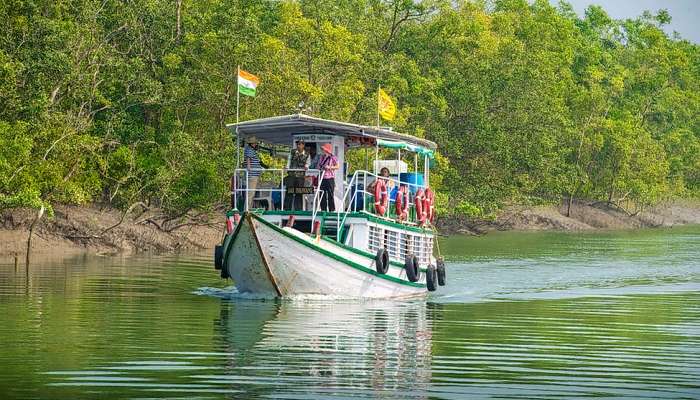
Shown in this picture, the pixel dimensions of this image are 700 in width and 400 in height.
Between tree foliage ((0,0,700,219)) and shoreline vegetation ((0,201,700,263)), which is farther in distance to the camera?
tree foliage ((0,0,700,219))

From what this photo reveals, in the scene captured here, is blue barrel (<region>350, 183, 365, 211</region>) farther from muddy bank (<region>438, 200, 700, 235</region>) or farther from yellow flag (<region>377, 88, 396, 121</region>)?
muddy bank (<region>438, 200, 700, 235</region>)

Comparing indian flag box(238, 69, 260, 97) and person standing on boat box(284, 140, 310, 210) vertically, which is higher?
indian flag box(238, 69, 260, 97)

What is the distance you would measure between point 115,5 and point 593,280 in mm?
23161

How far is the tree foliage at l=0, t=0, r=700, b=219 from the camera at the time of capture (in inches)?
1762

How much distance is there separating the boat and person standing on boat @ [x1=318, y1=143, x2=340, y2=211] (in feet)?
0.47

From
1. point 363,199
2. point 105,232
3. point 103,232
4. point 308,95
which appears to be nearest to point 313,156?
point 363,199

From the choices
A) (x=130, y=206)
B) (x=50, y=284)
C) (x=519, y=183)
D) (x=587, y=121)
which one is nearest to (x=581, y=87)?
(x=587, y=121)

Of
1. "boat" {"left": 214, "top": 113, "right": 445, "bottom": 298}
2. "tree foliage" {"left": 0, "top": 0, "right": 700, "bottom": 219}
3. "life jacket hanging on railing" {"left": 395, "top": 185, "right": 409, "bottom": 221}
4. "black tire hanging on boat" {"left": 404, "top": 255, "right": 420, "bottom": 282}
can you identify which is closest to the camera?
"boat" {"left": 214, "top": 113, "right": 445, "bottom": 298}

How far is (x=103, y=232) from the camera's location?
Answer: 1866 inches

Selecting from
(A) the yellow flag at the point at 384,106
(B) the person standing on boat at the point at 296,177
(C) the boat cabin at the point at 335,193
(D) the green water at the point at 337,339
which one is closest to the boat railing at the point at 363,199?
(C) the boat cabin at the point at 335,193

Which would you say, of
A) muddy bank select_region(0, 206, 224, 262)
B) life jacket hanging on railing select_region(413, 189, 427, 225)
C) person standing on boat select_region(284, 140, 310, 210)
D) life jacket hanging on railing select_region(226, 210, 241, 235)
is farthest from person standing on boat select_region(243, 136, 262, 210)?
muddy bank select_region(0, 206, 224, 262)

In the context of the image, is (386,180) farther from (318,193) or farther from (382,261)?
(318,193)

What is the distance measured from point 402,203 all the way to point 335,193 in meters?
2.71

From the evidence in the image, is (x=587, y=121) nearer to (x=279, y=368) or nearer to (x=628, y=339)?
(x=628, y=339)
